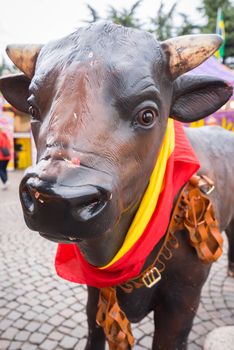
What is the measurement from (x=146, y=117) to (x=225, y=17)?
21.7m

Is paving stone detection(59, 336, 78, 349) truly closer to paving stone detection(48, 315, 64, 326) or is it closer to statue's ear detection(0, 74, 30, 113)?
paving stone detection(48, 315, 64, 326)

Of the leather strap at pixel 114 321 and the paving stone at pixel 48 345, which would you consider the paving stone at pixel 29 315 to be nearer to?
the paving stone at pixel 48 345

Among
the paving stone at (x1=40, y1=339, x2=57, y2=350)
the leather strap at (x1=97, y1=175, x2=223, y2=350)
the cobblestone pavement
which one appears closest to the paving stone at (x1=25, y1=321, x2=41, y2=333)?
the cobblestone pavement

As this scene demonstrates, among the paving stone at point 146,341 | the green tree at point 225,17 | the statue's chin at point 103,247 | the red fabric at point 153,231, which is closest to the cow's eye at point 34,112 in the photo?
the statue's chin at point 103,247

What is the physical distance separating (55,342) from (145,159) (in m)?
2.17

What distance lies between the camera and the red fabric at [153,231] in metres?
1.68

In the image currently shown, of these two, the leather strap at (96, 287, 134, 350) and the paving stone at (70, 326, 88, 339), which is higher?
the leather strap at (96, 287, 134, 350)

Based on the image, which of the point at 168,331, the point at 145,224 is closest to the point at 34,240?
the point at 168,331

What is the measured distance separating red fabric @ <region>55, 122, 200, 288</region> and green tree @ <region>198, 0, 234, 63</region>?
67.5 feet

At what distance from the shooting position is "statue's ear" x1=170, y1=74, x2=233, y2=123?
5.37 ft

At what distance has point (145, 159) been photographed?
143cm

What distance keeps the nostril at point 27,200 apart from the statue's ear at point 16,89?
930mm

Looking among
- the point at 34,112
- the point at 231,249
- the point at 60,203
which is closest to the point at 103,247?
the point at 60,203

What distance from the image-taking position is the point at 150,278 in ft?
6.13
